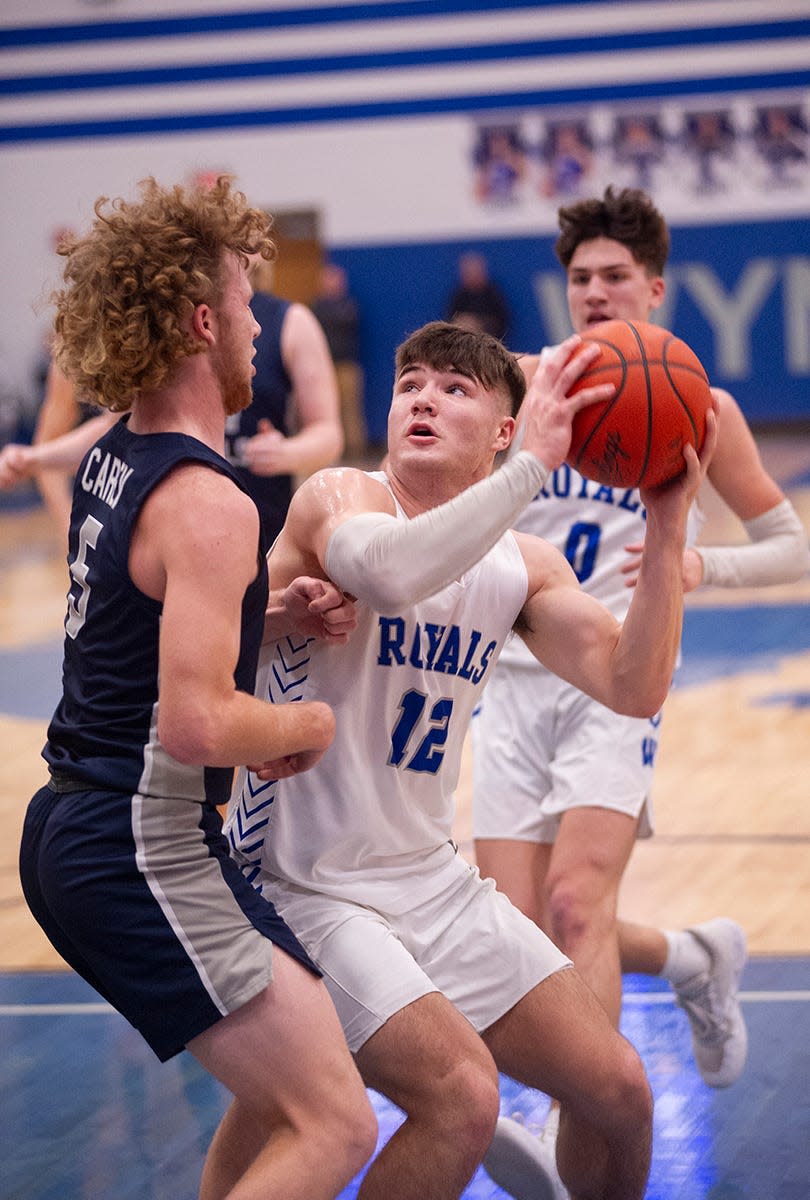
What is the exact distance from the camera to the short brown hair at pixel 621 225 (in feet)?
15.5

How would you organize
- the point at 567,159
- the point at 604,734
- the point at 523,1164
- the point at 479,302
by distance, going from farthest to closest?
1. the point at 567,159
2. the point at 479,302
3. the point at 604,734
4. the point at 523,1164

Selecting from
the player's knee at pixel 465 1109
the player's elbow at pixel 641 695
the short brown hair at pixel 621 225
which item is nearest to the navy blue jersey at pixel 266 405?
the short brown hair at pixel 621 225


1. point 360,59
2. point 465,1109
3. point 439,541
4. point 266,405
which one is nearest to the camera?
point 439,541

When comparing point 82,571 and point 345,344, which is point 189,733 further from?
point 345,344

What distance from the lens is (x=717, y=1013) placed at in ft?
14.5

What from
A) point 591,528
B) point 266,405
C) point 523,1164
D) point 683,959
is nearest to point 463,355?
point 591,528

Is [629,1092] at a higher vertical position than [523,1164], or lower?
higher

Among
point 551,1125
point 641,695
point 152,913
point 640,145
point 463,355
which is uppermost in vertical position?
point 640,145

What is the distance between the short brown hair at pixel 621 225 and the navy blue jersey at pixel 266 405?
112cm

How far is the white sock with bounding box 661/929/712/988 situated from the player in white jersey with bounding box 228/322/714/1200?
4.05 feet

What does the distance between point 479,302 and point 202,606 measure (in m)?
16.5

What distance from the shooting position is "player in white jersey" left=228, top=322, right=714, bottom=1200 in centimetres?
302

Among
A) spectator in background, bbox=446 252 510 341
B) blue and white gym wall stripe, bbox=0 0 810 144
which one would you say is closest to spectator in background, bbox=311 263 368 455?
spectator in background, bbox=446 252 510 341

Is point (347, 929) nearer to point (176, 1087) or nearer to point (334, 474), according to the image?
point (334, 474)
